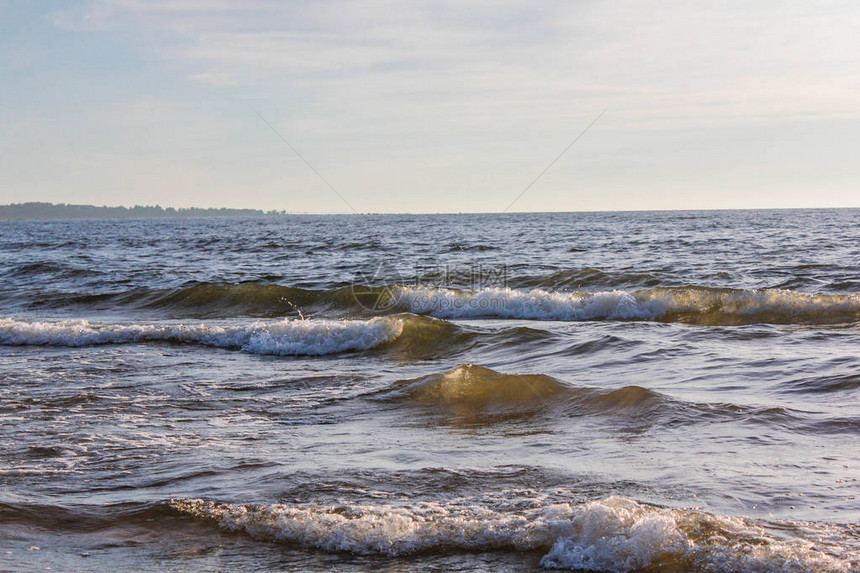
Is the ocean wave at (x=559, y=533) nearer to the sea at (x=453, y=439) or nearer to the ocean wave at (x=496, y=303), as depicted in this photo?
the sea at (x=453, y=439)

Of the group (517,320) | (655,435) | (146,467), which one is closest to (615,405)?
(655,435)

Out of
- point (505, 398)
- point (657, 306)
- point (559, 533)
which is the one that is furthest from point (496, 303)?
point (559, 533)

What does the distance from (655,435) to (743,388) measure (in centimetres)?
200

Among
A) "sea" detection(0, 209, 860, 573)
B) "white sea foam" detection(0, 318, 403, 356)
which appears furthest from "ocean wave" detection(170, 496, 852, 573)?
"white sea foam" detection(0, 318, 403, 356)

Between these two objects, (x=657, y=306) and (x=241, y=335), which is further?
(x=657, y=306)

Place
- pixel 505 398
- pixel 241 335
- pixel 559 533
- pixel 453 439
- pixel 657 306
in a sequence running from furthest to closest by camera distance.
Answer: pixel 657 306 → pixel 241 335 → pixel 505 398 → pixel 453 439 → pixel 559 533

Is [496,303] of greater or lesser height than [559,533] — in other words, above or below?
above

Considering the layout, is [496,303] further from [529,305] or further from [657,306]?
[657,306]

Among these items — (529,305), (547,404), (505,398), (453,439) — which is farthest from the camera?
(529,305)

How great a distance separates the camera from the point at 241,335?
12.3 m

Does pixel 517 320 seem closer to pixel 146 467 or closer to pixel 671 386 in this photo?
pixel 671 386

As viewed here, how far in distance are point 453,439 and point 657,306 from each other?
8.88 metres

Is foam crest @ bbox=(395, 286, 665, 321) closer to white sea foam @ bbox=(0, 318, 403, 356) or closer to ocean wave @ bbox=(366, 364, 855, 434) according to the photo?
white sea foam @ bbox=(0, 318, 403, 356)

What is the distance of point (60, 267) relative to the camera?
995 inches
